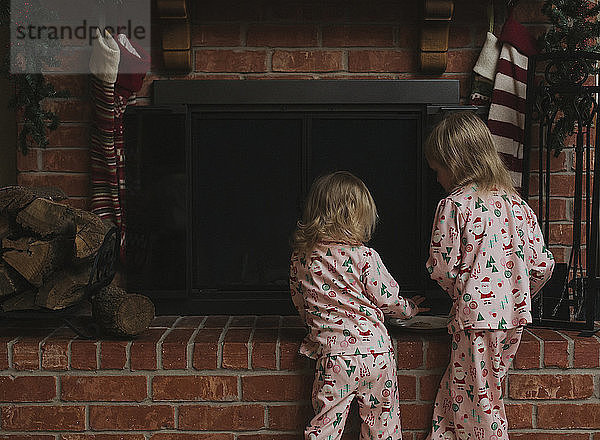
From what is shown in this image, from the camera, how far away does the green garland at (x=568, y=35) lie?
223 cm

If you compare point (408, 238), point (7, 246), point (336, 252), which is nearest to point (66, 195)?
point (7, 246)

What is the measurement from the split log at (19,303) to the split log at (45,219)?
0.60ft

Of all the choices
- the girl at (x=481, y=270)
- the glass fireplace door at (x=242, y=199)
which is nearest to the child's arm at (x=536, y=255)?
the girl at (x=481, y=270)

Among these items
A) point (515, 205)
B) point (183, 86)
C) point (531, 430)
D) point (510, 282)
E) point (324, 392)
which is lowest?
point (531, 430)

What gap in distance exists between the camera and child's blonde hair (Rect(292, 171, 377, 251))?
1.97 meters

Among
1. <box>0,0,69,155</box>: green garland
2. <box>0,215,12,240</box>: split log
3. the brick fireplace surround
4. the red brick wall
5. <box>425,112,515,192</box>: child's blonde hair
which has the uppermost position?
the red brick wall

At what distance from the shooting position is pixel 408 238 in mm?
2463

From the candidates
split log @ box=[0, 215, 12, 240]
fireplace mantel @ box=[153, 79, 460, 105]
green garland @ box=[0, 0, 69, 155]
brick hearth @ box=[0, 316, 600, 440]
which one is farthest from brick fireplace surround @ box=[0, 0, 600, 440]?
fireplace mantel @ box=[153, 79, 460, 105]

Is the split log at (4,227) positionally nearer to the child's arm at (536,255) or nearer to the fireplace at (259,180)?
the fireplace at (259,180)

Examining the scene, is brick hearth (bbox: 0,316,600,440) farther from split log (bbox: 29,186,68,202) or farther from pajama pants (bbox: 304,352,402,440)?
split log (bbox: 29,186,68,202)

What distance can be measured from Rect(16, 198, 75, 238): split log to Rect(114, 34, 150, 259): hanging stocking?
1.19ft

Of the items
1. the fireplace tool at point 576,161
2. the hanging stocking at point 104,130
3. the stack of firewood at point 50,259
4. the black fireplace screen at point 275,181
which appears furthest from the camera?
the black fireplace screen at point 275,181

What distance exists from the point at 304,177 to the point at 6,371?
3.68 ft

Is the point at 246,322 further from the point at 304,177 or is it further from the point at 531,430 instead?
the point at 531,430
